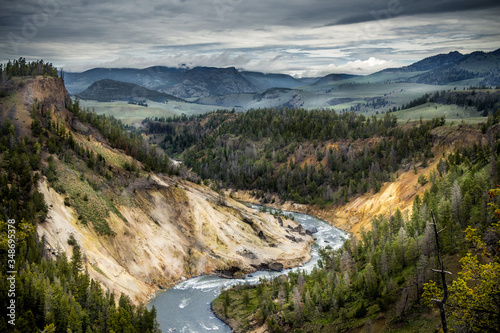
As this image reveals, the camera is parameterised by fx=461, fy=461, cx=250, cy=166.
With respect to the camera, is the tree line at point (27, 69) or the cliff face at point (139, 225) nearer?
the cliff face at point (139, 225)

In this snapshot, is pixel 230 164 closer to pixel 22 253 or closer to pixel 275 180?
pixel 275 180

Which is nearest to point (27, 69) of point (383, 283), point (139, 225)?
point (139, 225)

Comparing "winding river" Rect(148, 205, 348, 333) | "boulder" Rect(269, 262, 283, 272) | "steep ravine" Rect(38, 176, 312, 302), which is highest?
"steep ravine" Rect(38, 176, 312, 302)

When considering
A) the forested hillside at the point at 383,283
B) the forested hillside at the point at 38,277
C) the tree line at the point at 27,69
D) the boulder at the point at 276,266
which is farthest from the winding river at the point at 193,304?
the tree line at the point at 27,69

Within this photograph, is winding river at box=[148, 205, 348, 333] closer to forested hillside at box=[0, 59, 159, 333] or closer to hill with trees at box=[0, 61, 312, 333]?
hill with trees at box=[0, 61, 312, 333]

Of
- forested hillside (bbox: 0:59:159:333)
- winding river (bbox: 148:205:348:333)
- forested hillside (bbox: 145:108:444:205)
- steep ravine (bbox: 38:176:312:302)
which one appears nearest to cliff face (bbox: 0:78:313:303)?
steep ravine (bbox: 38:176:312:302)

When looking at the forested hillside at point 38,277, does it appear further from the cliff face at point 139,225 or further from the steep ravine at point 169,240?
the steep ravine at point 169,240

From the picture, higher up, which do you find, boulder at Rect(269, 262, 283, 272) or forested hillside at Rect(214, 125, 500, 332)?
forested hillside at Rect(214, 125, 500, 332)

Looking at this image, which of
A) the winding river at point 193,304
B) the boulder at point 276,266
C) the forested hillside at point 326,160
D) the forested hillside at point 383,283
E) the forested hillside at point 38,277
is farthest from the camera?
the forested hillside at point 326,160

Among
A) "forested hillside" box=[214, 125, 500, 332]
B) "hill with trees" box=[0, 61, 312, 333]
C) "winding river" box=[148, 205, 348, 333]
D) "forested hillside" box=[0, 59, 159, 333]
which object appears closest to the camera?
"forested hillside" box=[0, 59, 159, 333]
